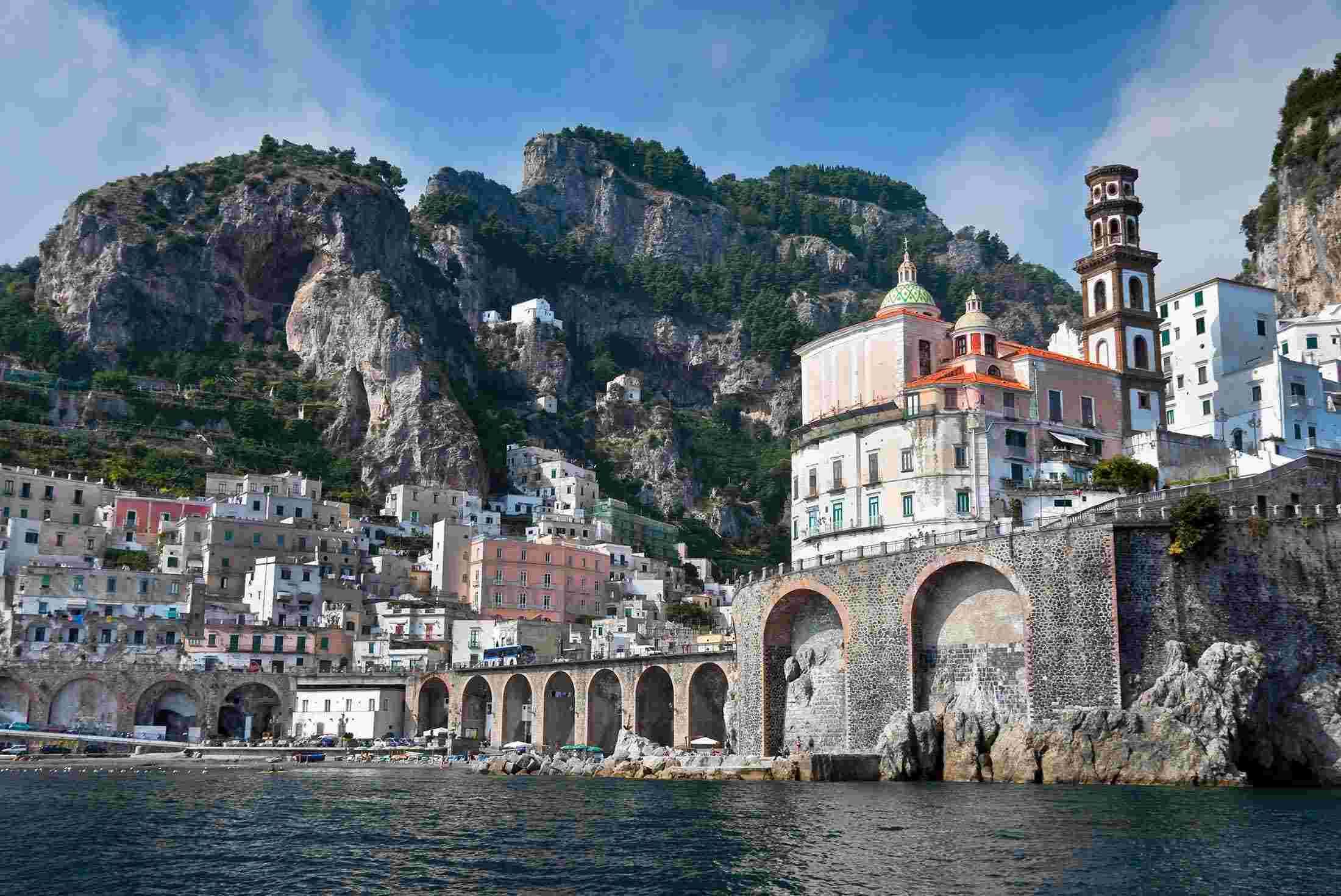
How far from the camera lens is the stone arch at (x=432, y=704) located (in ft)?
272

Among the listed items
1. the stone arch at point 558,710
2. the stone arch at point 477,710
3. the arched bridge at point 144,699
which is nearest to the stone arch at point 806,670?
the stone arch at point 558,710

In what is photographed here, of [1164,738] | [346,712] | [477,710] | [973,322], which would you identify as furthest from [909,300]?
[346,712]

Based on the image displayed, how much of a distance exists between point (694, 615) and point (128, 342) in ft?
195

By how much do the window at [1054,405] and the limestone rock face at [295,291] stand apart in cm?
6362

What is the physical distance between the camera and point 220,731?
81.2 meters

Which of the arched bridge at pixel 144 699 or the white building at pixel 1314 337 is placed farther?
the arched bridge at pixel 144 699

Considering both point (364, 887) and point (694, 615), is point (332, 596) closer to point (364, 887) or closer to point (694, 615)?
point (694, 615)

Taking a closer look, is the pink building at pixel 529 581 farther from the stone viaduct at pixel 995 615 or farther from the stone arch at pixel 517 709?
the stone viaduct at pixel 995 615

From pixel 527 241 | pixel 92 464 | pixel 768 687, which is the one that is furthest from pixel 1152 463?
pixel 527 241

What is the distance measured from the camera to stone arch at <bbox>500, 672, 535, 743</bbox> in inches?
3068

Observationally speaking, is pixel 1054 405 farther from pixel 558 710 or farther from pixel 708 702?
pixel 558 710

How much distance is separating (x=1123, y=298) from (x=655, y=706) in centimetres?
3125

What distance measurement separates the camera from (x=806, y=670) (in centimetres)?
5469

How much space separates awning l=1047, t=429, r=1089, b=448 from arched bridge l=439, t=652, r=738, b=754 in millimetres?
17710
